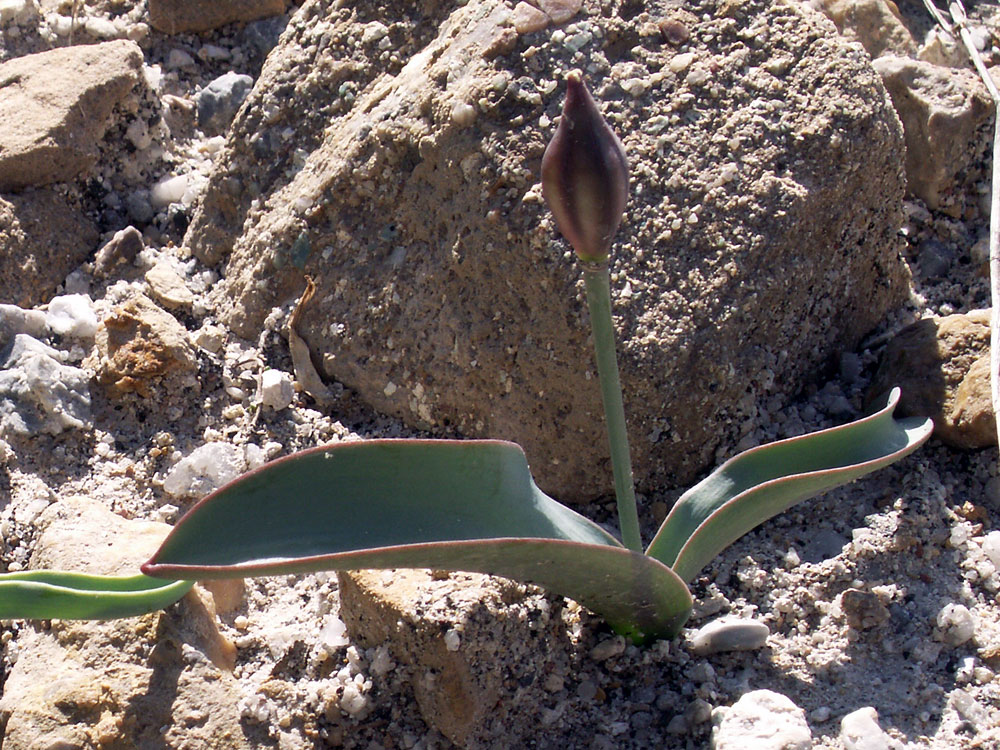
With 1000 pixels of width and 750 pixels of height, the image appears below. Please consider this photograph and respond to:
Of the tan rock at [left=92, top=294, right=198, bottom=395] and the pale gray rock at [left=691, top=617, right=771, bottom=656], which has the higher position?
the tan rock at [left=92, top=294, right=198, bottom=395]

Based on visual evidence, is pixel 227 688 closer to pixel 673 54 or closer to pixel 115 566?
pixel 115 566

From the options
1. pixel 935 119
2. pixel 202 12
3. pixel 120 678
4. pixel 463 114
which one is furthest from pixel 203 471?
pixel 935 119

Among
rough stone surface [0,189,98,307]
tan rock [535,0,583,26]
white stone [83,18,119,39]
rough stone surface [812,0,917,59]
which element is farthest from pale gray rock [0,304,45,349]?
rough stone surface [812,0,917,59]

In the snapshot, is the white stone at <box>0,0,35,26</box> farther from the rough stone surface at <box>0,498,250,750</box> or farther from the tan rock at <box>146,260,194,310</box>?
the rough stone surface at <box>0,498,250,750</box>

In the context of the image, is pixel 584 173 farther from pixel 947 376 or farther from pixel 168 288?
pixel 168 288

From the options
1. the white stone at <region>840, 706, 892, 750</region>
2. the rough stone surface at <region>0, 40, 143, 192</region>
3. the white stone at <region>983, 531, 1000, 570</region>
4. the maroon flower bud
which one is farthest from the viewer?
the rough stone surface at <region>0, 40, 143, 192</region>
